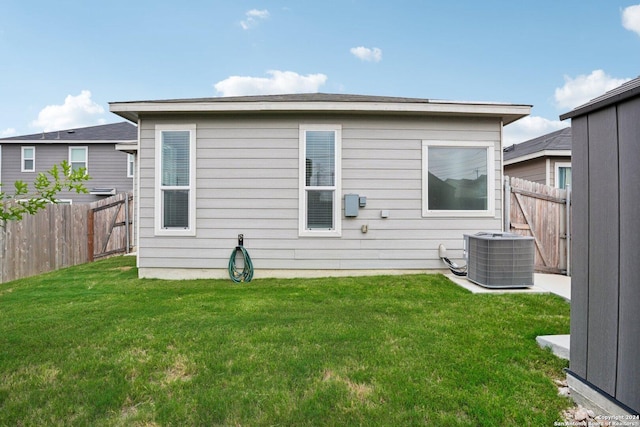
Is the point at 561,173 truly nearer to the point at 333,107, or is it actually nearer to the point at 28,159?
the point at 333,107

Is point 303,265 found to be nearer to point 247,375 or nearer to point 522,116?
point 247,375

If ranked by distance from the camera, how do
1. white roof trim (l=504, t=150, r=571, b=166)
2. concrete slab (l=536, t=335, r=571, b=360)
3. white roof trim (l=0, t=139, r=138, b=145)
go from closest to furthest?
concrete slab (l=536, t=335, r=571, b=360)
white roof trim (l=504, t=150, r=571, b=166)
white roof trim (l=0, t=139, r=138, b=145)

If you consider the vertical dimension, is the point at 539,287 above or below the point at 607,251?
below

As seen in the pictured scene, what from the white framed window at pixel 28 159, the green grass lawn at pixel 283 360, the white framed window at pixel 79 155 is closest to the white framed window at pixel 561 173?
the green grass lawn at pixel 283 360

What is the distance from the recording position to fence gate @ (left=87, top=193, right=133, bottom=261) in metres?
8.47

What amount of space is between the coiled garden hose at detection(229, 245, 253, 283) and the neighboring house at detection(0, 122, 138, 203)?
37.9ft

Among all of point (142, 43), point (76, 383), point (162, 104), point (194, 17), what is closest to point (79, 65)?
point (142, 43)

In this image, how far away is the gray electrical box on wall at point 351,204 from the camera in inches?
214

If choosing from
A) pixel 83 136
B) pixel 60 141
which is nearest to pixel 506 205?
pixel 83 136

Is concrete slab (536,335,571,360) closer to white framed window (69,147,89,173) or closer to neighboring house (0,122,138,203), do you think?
neighboring house (0,122,138,203)

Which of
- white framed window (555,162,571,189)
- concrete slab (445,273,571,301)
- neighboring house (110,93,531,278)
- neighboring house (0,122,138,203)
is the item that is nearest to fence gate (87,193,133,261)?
neighboring house (110,93,531,278)

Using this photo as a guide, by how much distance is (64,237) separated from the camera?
24.7ft

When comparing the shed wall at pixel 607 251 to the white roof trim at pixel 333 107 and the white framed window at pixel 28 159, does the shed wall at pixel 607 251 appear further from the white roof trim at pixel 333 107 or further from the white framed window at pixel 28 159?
the white framed window at pixel 28 159

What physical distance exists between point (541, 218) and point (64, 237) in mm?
10245
